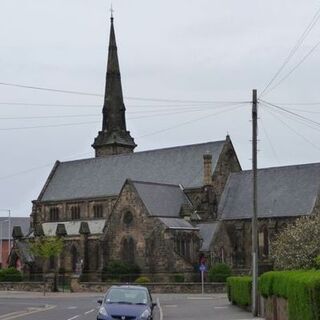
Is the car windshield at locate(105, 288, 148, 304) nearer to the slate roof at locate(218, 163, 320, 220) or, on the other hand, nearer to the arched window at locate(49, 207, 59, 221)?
the slate roof at locate(218, 163, 320, 220)

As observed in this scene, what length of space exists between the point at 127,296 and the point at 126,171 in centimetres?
5921

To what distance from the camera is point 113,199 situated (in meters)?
81.0

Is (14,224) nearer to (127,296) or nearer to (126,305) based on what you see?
(127,296)

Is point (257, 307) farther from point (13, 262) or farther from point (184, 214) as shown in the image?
point (13, 262)

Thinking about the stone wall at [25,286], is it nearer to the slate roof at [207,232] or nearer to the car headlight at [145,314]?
the slate roof at [207,232]

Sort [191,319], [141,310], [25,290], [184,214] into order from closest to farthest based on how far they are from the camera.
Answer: [141,310], [191,319], [25,290], [184,214]

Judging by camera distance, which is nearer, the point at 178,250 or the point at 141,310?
the point at 141,310

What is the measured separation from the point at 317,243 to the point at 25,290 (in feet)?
121

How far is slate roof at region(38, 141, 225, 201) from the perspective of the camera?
7888 centimetres

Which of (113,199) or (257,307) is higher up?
(113,199)

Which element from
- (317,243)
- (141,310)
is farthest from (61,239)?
(141,310)

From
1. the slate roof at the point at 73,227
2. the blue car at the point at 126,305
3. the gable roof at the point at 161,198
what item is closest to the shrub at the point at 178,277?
the gable roof at the point at 161,198

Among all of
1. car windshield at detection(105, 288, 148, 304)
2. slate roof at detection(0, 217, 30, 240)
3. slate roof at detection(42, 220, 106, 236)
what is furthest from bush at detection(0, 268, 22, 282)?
slate roof at detection(0, 217, 30, 240)

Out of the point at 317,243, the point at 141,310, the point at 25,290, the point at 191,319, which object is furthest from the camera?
the point at 25,290
